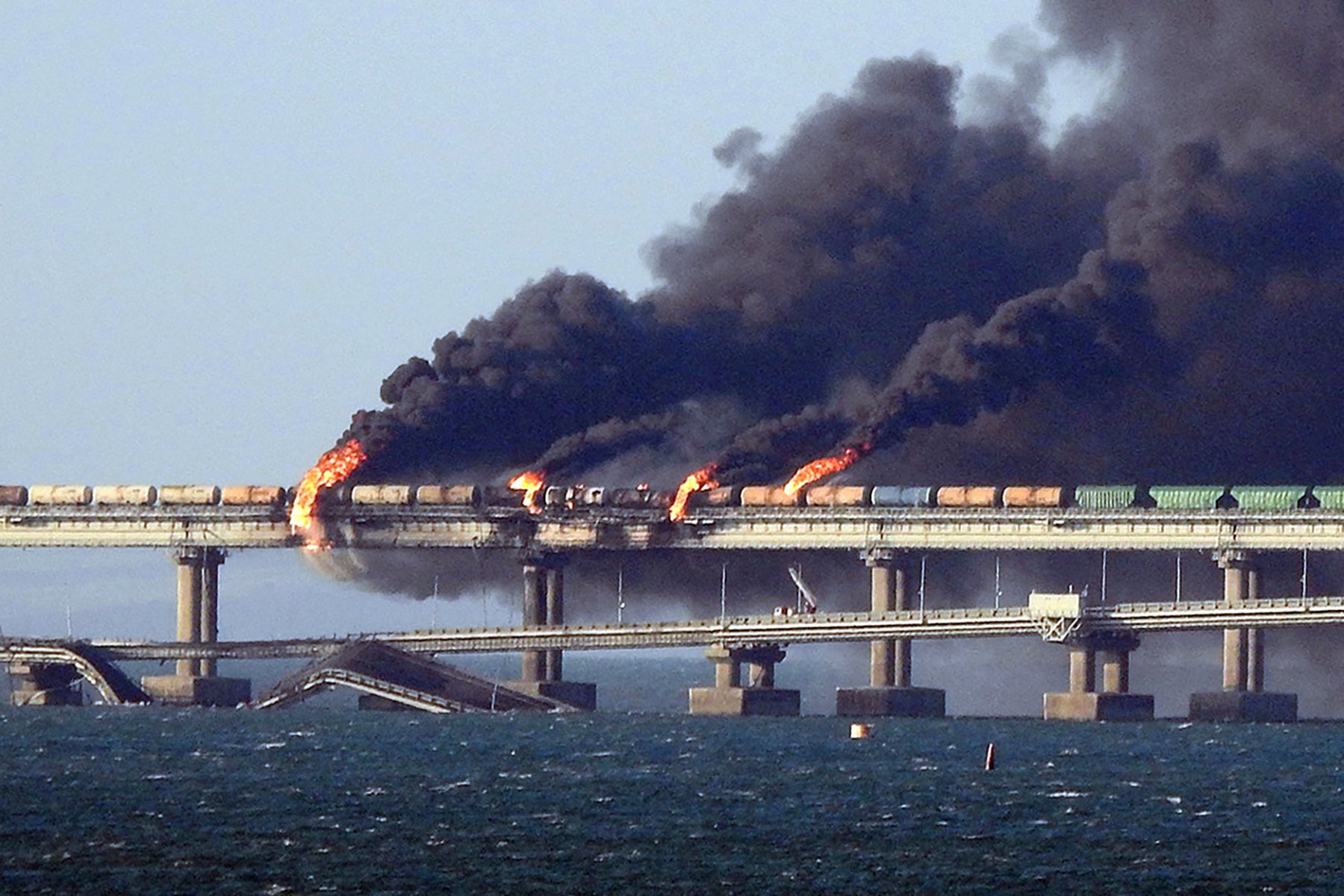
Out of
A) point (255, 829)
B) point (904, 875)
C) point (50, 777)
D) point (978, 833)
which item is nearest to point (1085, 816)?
point (978, 833)

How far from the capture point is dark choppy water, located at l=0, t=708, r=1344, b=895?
133500mm

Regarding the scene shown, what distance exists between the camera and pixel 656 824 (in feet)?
509

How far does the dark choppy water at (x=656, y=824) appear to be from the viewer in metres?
134

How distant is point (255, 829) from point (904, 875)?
30.2 metres

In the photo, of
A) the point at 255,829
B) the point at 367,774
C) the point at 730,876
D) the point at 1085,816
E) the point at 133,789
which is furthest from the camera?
the point at 367,774

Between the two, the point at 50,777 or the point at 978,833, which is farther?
the point at 50,777

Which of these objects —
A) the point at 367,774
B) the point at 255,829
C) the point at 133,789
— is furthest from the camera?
the point at 367,774

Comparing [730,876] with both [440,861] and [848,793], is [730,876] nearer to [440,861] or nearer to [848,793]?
[440,861]

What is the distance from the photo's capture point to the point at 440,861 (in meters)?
138

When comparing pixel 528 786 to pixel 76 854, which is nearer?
pixel 76 854

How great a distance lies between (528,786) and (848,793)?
15.8m

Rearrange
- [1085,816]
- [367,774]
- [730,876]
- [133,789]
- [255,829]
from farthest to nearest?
[367,774], [133,789], [1085,816], [255,829], [730,876]

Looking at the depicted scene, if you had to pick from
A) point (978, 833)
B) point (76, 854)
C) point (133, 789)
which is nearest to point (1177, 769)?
point (978, 833)

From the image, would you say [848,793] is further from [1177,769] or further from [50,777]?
[50,777]
